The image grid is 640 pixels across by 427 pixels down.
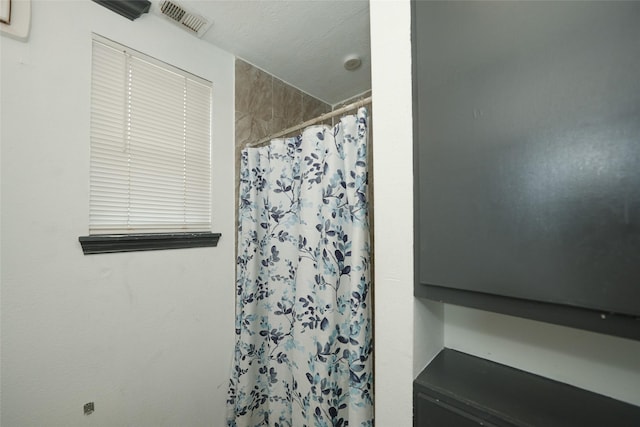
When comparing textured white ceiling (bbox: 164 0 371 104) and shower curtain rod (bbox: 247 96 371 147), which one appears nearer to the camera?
shower curtain rod (bbox: 247 96 371 147)

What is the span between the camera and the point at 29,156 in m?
0.86

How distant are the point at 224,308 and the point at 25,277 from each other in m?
0.78

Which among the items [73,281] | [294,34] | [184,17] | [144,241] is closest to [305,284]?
[144,241]

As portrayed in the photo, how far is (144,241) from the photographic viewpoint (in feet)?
3.59

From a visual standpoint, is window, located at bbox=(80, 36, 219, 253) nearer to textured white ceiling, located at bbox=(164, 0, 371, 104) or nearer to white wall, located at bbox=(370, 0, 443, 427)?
textured white ceiling, located at bbox=(164, 0, 371, 104)

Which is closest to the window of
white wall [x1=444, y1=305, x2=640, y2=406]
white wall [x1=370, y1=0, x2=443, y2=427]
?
white wall [x1=370, y1=0, x2=443, y2=427]

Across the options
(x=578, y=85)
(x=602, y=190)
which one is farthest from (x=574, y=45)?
(x=602, y=190)

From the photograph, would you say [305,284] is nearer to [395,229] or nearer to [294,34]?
[395,229]

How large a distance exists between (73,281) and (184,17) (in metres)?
1.27

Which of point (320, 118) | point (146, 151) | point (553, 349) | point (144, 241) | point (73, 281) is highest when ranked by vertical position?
point (320, 118)

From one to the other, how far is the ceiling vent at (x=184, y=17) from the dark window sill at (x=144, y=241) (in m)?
1.04

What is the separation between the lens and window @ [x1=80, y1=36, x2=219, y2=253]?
1.02 meters

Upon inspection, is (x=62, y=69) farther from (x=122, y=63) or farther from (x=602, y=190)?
(x=602, y=190)

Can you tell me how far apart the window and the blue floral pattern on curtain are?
27cm
